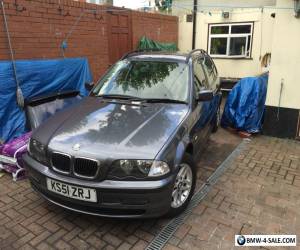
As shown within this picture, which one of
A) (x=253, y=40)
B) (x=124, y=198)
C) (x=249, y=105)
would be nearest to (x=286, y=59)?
(x=249, y=105)

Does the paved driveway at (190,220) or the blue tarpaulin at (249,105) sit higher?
the blue tarpaulin at (249,105)

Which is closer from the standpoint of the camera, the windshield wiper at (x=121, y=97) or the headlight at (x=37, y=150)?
the headlight at (x=37, y=150)

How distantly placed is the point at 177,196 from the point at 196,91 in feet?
4.80

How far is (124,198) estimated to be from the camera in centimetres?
262

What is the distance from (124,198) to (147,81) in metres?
1.83

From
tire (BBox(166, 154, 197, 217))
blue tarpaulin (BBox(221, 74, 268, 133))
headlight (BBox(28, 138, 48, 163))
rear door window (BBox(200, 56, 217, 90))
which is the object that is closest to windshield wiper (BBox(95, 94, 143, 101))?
tire (BBox(166, 154, 197, 217))

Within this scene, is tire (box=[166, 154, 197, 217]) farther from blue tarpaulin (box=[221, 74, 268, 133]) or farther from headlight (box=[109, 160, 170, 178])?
blue tarpaulin (box=[221, 74, 268, 133])

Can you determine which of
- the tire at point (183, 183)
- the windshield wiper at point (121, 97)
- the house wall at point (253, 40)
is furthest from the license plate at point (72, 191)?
the house wall at point (253, 40)

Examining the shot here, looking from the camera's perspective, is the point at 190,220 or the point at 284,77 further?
the point at 284,77

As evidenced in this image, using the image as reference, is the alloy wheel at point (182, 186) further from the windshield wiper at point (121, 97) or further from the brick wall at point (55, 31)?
the brick wall at point (55, 31)

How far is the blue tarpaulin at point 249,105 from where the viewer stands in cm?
592

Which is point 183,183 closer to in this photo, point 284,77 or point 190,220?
point 190,220

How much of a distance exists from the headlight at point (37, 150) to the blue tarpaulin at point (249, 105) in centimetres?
424

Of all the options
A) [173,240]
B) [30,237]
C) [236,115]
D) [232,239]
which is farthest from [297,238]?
[236,115]
